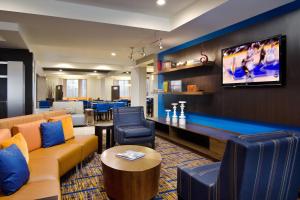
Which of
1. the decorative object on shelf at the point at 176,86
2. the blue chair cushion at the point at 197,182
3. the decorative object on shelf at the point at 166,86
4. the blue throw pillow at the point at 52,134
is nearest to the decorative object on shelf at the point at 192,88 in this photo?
the decorative object on shelf at the point at 176,86

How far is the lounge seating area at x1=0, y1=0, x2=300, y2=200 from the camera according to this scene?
1.71 meters

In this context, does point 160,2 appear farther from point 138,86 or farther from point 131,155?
point 138,86

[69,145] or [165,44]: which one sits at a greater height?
[165,44]

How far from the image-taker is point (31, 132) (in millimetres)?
2934

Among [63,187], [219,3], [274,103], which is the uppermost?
[219,3]

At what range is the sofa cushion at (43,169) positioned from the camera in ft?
6.73

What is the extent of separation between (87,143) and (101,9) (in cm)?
243

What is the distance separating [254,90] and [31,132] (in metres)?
3.60

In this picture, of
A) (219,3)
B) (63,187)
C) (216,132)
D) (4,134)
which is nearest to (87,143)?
(63,187)

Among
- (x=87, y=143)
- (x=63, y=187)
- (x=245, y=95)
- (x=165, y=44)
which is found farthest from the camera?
(x=165, y=44)

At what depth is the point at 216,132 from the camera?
4039 mm

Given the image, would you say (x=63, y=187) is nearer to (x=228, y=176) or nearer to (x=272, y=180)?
(x=228, y=176)

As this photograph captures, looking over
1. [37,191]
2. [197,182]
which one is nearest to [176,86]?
[197,182]

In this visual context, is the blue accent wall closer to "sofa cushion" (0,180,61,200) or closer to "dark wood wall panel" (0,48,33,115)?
"sofa cushion" (0,180,61,200)
